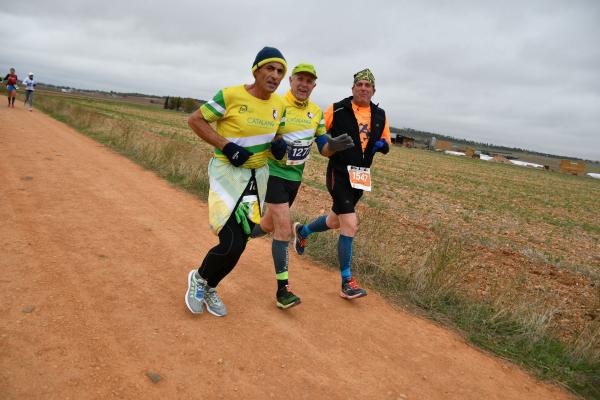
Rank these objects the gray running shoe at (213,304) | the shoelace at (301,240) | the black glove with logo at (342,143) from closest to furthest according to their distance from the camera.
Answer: the gray running shoe at (213,304) < the black glove with logo at (342,143) < the shoelace at (301,240)

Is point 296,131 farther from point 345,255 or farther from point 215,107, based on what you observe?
point 345,255

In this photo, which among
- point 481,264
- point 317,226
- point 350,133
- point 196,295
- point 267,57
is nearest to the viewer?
point 267,57

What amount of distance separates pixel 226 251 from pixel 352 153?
5.87 feet

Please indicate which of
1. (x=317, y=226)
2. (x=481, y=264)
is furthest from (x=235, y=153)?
(x=481, y=264)

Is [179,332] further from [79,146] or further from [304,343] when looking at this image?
[79,146]

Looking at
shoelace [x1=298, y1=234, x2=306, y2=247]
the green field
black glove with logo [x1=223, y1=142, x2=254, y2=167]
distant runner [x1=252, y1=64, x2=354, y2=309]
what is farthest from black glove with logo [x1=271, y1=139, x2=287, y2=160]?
the green field

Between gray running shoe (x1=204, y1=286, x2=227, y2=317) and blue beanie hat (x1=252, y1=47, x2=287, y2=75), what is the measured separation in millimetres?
1929

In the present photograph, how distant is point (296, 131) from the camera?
3936mm

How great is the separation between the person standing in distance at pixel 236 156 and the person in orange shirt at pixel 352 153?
1.02 meters

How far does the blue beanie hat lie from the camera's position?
10.8 feet

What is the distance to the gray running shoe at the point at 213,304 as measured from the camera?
11.8ft

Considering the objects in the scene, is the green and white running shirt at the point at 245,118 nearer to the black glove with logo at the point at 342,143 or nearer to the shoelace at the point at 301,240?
the black glove with logo at the point at 342,143

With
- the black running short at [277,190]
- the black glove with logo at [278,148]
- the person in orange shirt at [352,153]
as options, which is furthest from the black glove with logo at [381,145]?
the black glove with logo at [278,148]

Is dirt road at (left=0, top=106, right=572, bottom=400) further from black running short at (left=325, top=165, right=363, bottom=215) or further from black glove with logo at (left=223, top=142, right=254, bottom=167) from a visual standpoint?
black glove with logo at (left=223, top=142, right=254, bottom=167)
